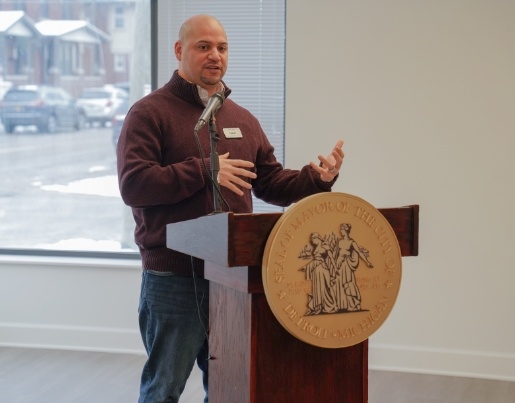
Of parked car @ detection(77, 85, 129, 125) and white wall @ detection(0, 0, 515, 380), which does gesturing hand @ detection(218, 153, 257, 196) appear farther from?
parked car @ detection(77, 85, 129, 125)

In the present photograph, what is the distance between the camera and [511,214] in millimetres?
4137

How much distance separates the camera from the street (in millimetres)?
4898

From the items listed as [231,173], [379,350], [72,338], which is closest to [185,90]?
[231,173]

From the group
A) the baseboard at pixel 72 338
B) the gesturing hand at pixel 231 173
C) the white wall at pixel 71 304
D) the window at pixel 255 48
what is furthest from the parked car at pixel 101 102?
the gesturing hand at pixel 231 173

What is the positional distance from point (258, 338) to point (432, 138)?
2616 mm

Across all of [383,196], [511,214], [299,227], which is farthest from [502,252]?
[299,227]

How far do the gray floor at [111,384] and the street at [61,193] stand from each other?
0.77 meters

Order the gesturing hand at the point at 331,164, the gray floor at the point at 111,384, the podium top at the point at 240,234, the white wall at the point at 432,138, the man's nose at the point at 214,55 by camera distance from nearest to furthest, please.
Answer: the podium top at the point at 240,234 < the gesturing hand at the point at 331,164 < the man's nose at the point at 214,55 < the gray floor at the point at 111,384 < the white wall at the point at 432,138

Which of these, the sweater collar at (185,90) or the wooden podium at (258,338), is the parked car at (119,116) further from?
the wooden podium at (258,338)

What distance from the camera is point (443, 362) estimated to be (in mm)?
4234

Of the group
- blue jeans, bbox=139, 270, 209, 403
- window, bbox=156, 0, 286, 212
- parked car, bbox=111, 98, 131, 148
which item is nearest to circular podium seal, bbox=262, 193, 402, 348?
blue jeans, bbox=139, 270, 209, 403

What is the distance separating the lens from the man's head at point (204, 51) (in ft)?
8.05

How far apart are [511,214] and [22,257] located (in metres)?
2.79

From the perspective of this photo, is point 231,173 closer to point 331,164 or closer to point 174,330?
point 331,164
